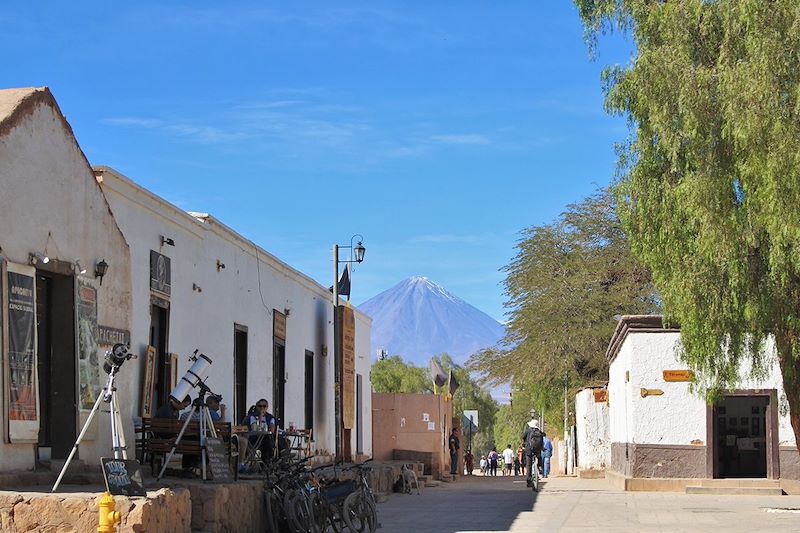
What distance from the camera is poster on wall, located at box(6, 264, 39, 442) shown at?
12328mm

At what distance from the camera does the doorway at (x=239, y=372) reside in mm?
21141

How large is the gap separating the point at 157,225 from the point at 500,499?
927 centimetres

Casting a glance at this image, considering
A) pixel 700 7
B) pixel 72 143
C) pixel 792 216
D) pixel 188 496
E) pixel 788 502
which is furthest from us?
pixel 788 502

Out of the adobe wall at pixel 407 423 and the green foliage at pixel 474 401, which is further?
the green foliage at pixel 474 401

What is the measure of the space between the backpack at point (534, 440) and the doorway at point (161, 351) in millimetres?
10858

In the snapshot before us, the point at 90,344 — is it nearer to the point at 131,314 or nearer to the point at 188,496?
the point at 131,314

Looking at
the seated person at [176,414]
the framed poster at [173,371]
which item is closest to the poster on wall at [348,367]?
the framed poster at [173,371]

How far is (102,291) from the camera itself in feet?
48.5

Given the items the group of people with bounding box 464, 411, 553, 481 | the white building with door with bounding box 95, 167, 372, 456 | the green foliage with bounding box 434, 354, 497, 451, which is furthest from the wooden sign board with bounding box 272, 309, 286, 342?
the green foliage with bounding box 434, 354, 497, 451

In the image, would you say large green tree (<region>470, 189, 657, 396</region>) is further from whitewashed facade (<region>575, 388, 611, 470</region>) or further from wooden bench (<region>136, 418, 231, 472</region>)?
wooden bench (<region>136, 418, 231, 472</region>)

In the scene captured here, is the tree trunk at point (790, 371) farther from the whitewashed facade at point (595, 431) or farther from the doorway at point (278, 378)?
the whitewashed facade at point (595, 431)

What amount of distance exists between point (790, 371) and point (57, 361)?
10700mm

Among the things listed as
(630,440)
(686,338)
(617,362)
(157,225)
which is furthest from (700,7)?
(617,362)

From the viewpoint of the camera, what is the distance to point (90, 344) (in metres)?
14.2
